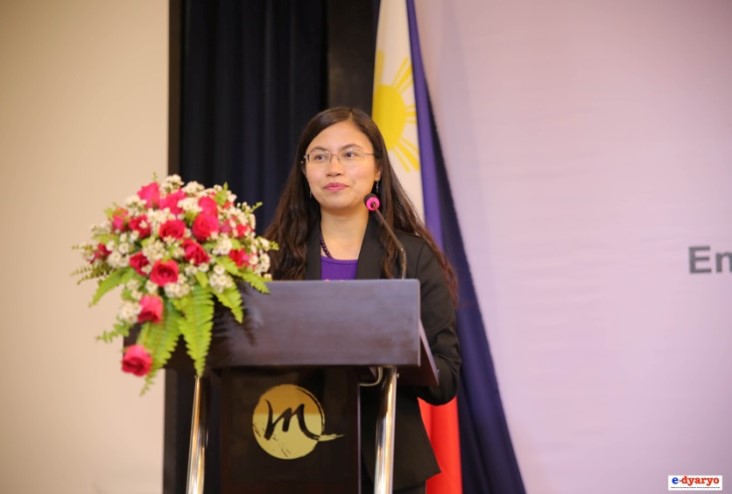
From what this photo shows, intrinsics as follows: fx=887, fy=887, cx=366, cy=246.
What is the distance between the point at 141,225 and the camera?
62.3 inches

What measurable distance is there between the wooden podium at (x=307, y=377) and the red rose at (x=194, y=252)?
0.11 meters

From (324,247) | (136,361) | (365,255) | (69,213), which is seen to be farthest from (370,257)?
(69,213)

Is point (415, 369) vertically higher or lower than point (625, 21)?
lower

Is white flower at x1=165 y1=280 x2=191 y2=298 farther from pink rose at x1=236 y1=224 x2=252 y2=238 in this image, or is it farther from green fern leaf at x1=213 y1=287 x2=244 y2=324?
pink rose at x1=236 y1=224 x2=252 y2=238

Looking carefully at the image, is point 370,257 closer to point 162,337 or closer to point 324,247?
point 324,247

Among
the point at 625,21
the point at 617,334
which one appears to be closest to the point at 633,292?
the point at 617,334

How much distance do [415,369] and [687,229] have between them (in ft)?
5.96

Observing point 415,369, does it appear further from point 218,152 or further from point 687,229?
point 218,152

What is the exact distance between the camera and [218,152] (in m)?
3.78

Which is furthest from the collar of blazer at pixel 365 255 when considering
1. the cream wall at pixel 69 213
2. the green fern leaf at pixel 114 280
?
the cream wall at pixel 69 213

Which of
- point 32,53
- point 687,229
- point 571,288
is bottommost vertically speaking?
point 571,288

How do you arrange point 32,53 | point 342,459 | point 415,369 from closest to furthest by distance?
point 342,459 < point 415,369 < point 32,53

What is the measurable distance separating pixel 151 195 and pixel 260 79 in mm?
2283

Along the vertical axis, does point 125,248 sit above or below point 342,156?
below
